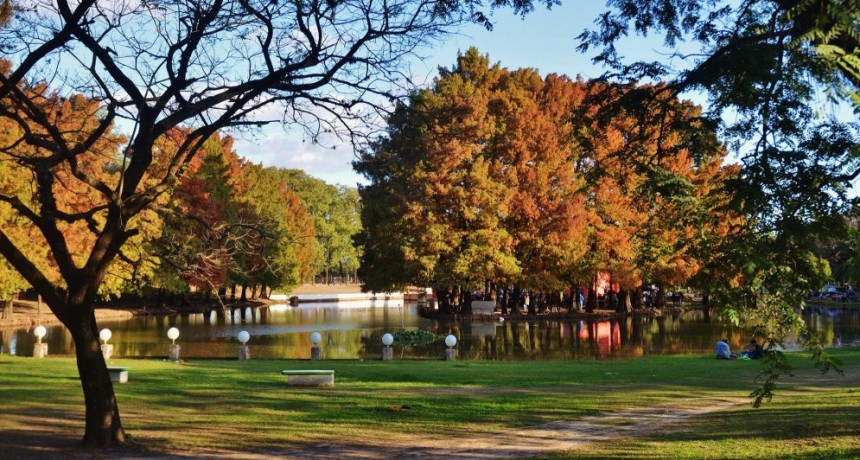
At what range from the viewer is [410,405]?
1447 cm

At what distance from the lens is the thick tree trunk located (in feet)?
33.7

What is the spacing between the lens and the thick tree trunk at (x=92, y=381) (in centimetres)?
1026

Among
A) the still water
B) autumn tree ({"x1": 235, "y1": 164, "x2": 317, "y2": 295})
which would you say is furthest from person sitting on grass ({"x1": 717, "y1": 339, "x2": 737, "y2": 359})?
autumn tree ({"x1": 235, "y1": 164, "x2": 317, "y2": 295})

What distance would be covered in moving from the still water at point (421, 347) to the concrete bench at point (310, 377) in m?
11.3

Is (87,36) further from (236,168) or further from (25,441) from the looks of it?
(236,168)

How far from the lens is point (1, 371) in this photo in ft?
62.3

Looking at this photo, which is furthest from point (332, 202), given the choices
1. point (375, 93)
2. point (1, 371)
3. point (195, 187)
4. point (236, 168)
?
point (375, 93)

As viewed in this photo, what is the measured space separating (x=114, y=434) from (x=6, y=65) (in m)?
11.2

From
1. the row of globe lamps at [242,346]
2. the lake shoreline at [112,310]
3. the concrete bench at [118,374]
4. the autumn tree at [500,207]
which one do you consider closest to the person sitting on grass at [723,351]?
the row of globe lamps at [242,346]

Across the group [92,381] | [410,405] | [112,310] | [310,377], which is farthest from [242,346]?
[112,310]

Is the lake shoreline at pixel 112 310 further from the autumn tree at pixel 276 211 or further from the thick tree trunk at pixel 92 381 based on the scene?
the thick tree trunk at pixel 92 381

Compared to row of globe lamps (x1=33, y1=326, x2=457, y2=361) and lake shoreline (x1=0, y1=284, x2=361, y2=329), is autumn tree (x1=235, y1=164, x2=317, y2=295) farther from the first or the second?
row of globe lamps (x1=33, y1=326, x2=457, y2=361)

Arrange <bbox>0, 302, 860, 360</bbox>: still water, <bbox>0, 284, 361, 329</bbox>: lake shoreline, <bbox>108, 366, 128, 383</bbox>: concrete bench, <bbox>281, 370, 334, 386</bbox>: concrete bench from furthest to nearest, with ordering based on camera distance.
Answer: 1. <bbox>0, 284, 361, 329</bbox>: lake shoreline
2. <bbox>0, 302, 860, 360</bbox>: still water
3. <bbox>281, 370, 334, 386</bbox>: concrete bench
4. <bbox>108, 366, 128, 383</bbox>: concrete bench

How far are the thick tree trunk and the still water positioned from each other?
17.7 meters
